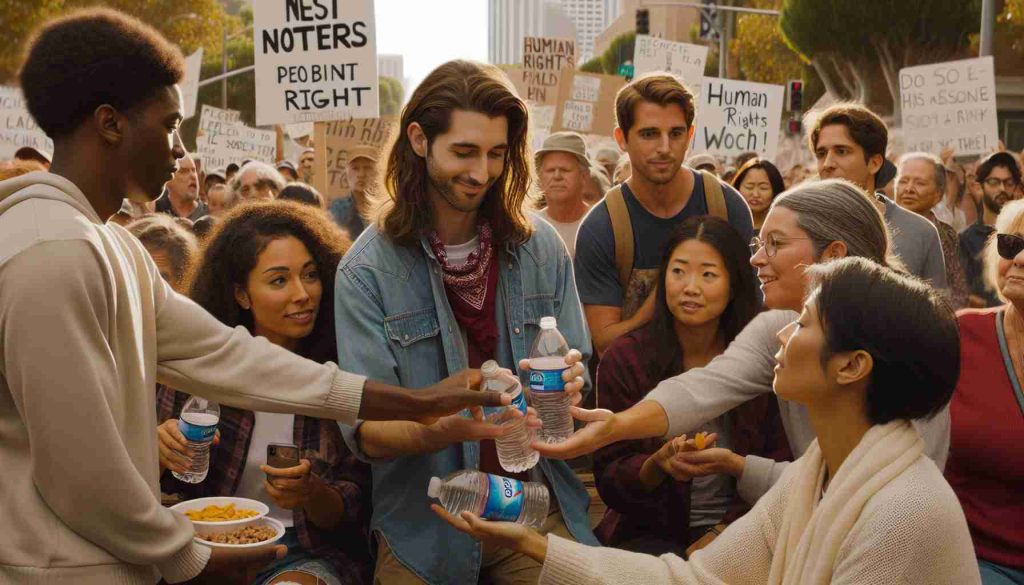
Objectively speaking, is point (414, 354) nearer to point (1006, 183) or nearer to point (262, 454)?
point (262, 454)

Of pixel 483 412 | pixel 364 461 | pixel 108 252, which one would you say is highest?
pixel 108 252

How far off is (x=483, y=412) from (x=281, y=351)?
0.66m

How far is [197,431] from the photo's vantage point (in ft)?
12.3

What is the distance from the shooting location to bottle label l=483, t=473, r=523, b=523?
3420 millimetres

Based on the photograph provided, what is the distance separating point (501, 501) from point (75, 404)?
128cm

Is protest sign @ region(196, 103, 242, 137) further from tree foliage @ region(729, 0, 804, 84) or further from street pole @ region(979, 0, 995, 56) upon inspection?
tree foliage @ region(729, 0, 804, 84)

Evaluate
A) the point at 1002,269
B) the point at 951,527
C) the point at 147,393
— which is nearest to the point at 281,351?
the point at 147,393

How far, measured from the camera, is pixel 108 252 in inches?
107

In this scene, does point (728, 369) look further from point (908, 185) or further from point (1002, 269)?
point (908, 185)

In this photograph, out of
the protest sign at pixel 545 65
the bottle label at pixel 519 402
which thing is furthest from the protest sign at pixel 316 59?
the protest sign at pixel 545 65

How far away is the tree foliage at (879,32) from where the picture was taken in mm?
39125

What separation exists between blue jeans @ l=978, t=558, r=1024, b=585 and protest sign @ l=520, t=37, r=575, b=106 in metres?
13.5

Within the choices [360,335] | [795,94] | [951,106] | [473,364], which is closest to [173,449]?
[360,335]

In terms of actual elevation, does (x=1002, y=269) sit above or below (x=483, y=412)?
above
